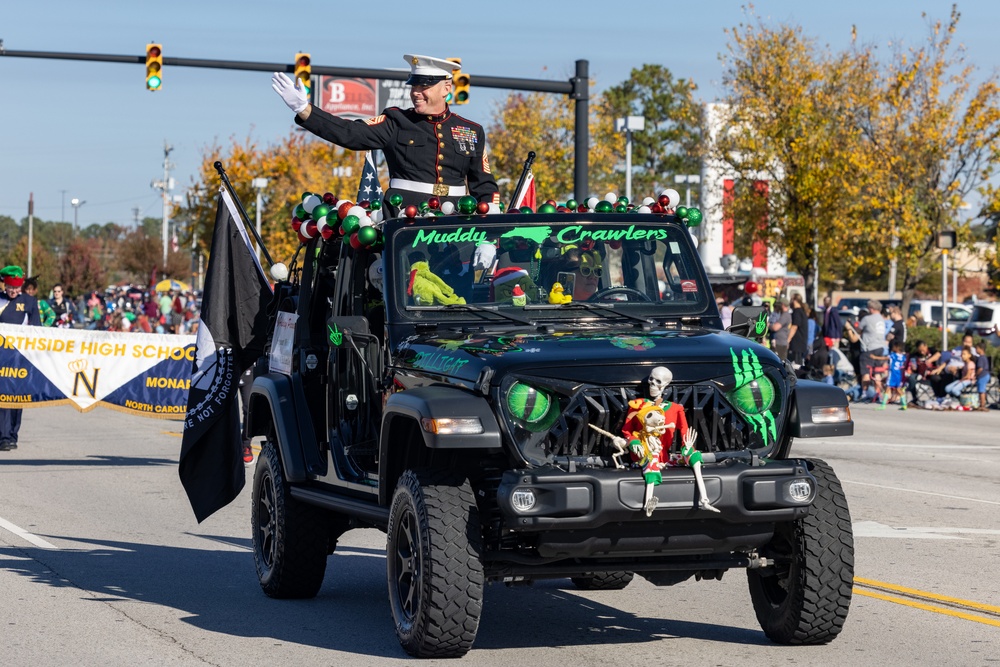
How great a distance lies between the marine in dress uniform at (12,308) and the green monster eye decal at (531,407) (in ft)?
40.2

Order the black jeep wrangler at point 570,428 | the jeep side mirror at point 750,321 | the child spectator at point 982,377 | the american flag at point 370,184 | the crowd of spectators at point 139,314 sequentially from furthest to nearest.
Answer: the crowd of spectators at point 139,314
the child spectator at point 982,377
the american flag at point 370,184
the jeep side mirror at point 750,321
the black jeep wrangler at point 570,428

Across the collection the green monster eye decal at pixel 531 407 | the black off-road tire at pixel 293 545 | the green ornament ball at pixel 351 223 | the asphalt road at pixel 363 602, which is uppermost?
the green ornament ball at pixel 351 223

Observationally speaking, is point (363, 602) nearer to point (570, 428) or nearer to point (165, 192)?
point (570, 428)

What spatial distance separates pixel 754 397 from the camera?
674cm

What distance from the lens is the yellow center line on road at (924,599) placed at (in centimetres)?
811

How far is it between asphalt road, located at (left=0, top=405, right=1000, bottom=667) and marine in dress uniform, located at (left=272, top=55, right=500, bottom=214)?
2.36 meters

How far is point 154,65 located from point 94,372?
38.9ft

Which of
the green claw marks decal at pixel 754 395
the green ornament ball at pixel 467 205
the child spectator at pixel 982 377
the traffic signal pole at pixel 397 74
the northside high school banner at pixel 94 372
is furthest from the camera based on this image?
the traffic signal pole at pixel 397 74

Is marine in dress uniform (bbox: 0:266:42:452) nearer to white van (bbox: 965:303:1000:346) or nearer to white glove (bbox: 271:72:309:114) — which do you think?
white glove (bbox: 271:72:309:114)

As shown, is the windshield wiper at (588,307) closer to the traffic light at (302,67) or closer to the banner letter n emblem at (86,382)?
the banner letter n emblem at (86,382)

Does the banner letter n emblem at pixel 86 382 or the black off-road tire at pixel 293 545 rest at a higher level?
the banner letter n emblem at pixel 86 382

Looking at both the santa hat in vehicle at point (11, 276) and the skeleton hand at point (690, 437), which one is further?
the santa hat in vehicle at point (11, 276)

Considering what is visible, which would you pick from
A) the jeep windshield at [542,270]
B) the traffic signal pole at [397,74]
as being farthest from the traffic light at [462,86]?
the jeep windshield at [542,270]

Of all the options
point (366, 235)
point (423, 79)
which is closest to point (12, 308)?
point (423, 79)
